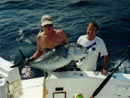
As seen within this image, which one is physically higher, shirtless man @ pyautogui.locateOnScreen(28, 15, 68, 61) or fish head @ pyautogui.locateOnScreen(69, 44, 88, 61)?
shirtless man @ pyautogui.locateOnScreen(28, 15, 68, 61)

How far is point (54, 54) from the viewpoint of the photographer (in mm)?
3355

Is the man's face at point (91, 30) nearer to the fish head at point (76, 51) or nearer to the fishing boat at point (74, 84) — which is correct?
the fish head at point (76, 51)

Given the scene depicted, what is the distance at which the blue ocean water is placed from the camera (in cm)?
750

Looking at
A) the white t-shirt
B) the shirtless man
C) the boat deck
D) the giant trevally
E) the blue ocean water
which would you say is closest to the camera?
the giant trevally

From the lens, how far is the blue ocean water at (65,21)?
7.50m

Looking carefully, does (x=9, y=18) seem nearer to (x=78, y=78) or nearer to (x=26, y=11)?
(x=26, y=11)

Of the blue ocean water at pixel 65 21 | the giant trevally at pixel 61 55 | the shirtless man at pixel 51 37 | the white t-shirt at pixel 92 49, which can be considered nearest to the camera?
the giant trevally at pixel 61 55

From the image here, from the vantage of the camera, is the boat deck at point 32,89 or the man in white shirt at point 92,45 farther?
the boat deck at point 32,89

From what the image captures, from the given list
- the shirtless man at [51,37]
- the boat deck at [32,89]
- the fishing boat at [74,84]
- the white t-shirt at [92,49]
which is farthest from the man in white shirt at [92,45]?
the boat deck at [32,89]

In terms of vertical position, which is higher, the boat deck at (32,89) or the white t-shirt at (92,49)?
the white t-shirt at (92,49)

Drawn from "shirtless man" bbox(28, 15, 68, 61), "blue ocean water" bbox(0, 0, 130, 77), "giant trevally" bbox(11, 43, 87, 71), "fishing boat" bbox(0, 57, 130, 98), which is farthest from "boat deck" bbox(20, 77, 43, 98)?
"blue ocean water" bbox(0, 0, 130, 77)

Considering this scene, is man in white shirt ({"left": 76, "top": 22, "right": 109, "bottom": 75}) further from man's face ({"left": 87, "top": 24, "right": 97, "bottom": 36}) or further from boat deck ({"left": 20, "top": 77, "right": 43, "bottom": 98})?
boat deck ({"left": 20, "top": 77, "right": 43, "bottom": 98})

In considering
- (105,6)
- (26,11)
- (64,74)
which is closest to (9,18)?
(26,11)

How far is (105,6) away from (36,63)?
7.94m
